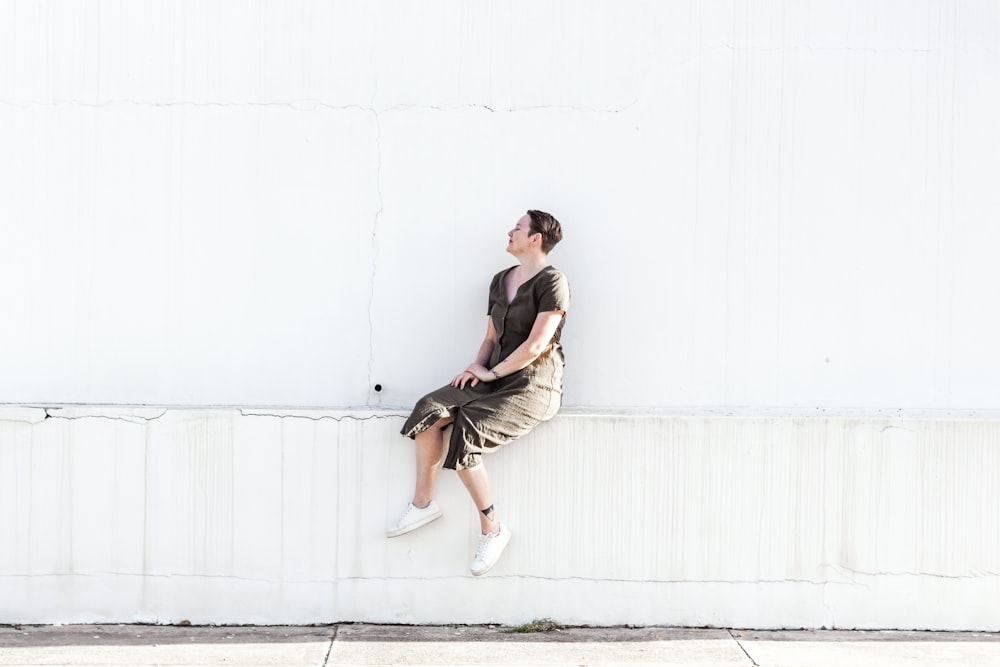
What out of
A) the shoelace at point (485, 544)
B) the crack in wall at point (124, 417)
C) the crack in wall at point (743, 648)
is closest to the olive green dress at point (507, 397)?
the shoelace at point (485, 544)

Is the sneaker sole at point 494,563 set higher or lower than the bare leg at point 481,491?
lower

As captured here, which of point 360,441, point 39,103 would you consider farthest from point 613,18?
A: point 39,103

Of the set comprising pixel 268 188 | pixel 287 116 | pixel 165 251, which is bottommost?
pixel 165 251

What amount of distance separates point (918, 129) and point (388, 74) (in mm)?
2641

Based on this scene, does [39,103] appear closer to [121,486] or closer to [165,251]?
[165,251]

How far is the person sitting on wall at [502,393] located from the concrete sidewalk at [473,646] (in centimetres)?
43

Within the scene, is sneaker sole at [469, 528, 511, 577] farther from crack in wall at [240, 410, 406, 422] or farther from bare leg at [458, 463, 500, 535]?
crack in wall at [240, 410, 406, 422]

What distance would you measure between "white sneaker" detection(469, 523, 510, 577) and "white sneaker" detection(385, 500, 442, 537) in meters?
0.26

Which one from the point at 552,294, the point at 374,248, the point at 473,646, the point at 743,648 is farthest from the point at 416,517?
the point at 743,648

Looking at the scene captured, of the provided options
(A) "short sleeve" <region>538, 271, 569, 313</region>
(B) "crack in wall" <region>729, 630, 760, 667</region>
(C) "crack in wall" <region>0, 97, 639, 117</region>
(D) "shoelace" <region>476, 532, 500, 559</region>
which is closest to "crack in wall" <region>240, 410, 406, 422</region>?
(D) "shoelace" <region>476, 532, 500, 559</region>

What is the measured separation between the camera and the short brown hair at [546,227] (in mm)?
4578

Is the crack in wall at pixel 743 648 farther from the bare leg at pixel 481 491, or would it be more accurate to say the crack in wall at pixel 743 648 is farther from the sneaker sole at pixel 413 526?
the sneaker sole at pixel 413 526

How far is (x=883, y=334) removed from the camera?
4.86 metres

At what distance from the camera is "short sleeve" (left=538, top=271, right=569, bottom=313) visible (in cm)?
446
